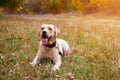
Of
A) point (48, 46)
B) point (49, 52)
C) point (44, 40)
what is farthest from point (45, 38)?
point (49, 52)

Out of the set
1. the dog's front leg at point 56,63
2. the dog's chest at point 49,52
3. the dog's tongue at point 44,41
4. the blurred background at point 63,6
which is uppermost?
the dog's tongue at point 44,41

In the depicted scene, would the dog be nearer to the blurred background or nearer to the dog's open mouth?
the dog's open mouth

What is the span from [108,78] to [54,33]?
1976 millimetres

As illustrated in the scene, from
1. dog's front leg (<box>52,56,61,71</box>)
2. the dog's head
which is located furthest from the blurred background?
dog's front leg (<box>52,56,61,71</box>)

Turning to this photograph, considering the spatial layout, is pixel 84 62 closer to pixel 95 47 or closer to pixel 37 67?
pixel 37 67

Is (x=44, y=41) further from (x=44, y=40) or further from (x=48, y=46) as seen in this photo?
(x=48, y=46)

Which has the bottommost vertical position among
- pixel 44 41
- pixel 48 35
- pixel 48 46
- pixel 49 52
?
pixel 49 52

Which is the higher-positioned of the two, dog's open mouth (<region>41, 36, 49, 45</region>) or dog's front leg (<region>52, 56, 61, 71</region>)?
dog's open mouth (<region>41, 36, 49, 45</region>)

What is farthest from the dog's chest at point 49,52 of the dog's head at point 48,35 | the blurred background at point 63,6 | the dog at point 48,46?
the blurred background at point 63,6

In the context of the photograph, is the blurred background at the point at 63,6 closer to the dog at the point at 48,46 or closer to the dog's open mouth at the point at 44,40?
the dog at the point at 48,46

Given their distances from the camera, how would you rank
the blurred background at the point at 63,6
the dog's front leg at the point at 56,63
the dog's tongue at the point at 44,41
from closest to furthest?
the dog's front leg at the point at 56,63, the dog's tongue at the point at 44,41, the blurred background at the point at 63,6

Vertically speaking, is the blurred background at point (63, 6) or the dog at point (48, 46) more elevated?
the dog at point (48, 46)

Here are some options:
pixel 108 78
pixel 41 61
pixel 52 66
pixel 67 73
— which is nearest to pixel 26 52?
pixel 41 61

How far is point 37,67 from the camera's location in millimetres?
7020
